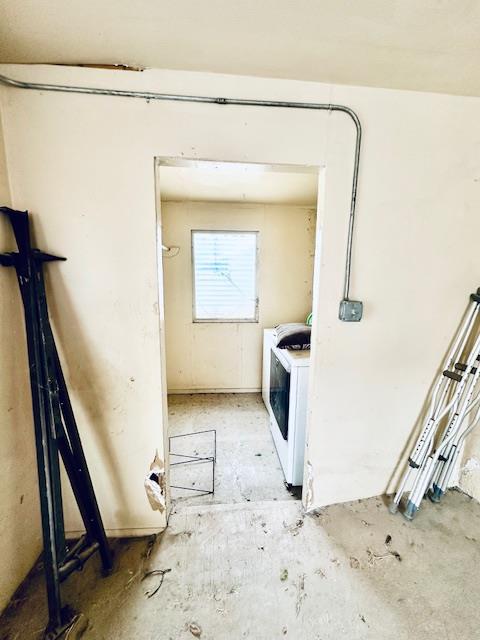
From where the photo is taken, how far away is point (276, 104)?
124cm

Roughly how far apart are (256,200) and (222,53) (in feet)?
7.23

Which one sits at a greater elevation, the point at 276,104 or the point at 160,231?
the point at 276,104

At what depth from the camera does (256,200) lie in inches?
128

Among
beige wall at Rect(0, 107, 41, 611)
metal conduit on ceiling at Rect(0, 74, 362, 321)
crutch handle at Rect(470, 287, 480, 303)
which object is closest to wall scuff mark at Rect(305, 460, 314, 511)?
metal conduit on ceiling at Rect(0, 74, 362, 321)

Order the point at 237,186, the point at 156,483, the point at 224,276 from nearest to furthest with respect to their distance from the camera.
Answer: the point at 156,483, the point at 237,186, the point at 224,276

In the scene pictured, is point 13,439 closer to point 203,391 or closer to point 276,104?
point 276,104

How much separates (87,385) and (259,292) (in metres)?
2.52

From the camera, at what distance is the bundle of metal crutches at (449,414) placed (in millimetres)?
1475

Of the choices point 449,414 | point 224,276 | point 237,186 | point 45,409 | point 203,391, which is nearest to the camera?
point 45,409

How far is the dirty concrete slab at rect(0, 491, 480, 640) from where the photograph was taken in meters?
1.09

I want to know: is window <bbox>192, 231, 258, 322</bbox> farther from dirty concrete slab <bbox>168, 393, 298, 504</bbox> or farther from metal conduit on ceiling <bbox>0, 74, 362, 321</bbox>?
metal conduit on ceiling <bbox>0, 74, 362, 321</bbox>

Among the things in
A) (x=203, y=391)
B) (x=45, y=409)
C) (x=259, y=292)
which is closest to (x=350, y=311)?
(x=45, y=409)

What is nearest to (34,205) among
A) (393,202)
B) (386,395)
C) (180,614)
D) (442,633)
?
(393,202)

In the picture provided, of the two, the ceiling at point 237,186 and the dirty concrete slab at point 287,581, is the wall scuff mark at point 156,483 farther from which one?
the ceiling at point 237,186
